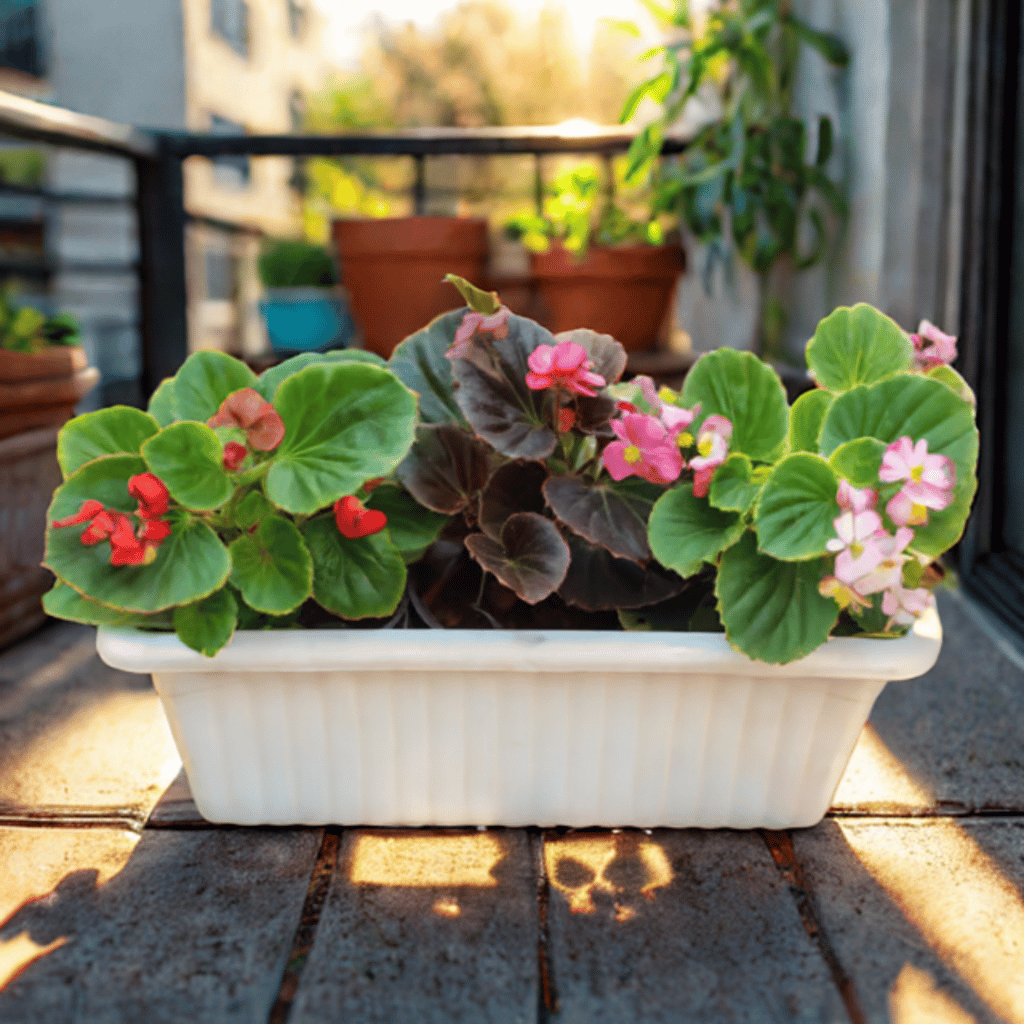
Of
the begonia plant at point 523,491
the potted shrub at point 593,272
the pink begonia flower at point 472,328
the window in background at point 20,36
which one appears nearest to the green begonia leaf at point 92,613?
the begonia plant at point 523,491

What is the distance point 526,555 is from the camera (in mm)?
833

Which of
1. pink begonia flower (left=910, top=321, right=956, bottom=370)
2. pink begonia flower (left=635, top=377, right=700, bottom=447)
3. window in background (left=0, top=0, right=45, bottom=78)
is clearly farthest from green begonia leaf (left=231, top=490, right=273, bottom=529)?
window in background (left=0, top=0, right=45, bottom=78)

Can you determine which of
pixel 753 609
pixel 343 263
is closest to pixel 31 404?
pixel 343 263

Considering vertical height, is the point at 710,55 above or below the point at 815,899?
above

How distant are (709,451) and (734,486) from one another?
0.12ft

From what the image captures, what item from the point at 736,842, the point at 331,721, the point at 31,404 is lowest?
the point at 736,842

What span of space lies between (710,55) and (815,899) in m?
1.78

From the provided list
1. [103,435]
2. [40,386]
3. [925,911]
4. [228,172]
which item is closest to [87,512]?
[103,435]

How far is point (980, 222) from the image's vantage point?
1.56m

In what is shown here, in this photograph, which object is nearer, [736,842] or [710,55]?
[736,842]

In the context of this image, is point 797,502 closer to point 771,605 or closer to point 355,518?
point 771,605

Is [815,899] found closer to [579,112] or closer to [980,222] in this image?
[980,222]

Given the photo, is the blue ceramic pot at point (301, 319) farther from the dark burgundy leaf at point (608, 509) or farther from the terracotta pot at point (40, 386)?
the dark burgundy leaf at point (608, 509)

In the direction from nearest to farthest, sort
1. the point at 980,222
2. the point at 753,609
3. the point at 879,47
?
1. the point at 753,609
2. the point at 980,222
3. the point at 879,47
